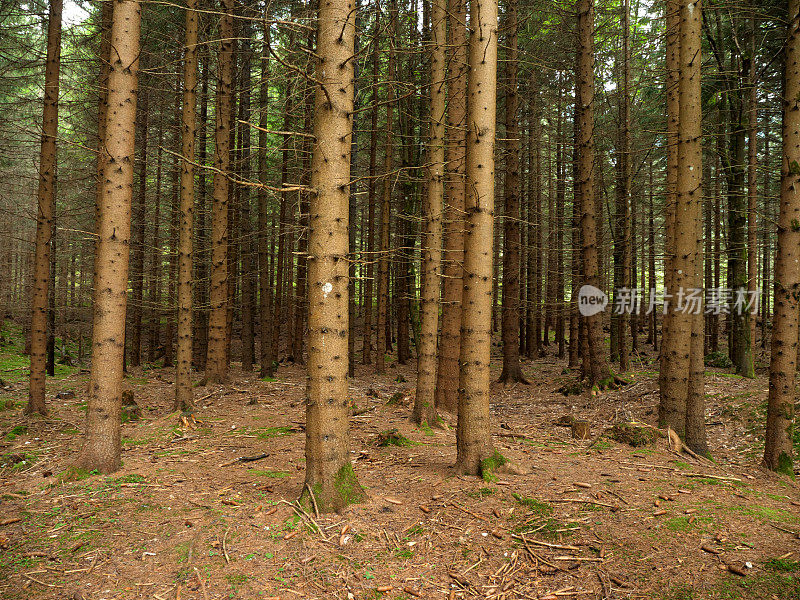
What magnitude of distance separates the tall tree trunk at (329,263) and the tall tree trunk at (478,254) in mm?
1663

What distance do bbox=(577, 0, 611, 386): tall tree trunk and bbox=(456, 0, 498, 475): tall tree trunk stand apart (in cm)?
723

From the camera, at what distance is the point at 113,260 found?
5.99 meters

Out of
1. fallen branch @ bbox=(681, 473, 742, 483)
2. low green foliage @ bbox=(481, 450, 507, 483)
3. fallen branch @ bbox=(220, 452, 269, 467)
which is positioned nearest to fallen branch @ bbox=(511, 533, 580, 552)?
low green foliage @ bbox=(481, 450, 507, 483)

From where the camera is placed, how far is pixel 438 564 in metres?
4.07

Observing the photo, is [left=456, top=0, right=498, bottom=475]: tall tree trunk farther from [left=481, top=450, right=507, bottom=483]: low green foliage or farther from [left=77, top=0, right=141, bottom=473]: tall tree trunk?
[left=77, top=0, right=141, bottom=473]: tall tree trunk

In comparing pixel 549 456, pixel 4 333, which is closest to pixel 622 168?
pixel 549 456

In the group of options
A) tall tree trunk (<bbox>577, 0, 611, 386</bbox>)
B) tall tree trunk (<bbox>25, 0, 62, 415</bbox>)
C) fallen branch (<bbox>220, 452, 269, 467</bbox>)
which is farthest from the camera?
tall tree trunk (<bbox>577, 0, 611, 386</bbox>)

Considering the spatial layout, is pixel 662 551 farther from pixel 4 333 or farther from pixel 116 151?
pixel 4 333

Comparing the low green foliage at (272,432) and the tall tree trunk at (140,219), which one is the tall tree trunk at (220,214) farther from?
the low green foliage at (272,432)

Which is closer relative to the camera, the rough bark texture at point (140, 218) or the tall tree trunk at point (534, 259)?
the rough bark texture at point (140, 218)

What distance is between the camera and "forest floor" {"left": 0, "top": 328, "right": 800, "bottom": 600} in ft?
12.3

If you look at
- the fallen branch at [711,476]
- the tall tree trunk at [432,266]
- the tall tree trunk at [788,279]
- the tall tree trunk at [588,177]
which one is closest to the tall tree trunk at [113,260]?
the tall tree trunk at [432,266]

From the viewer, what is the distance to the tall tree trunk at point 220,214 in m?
11.7

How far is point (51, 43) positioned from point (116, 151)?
5.42 metres
